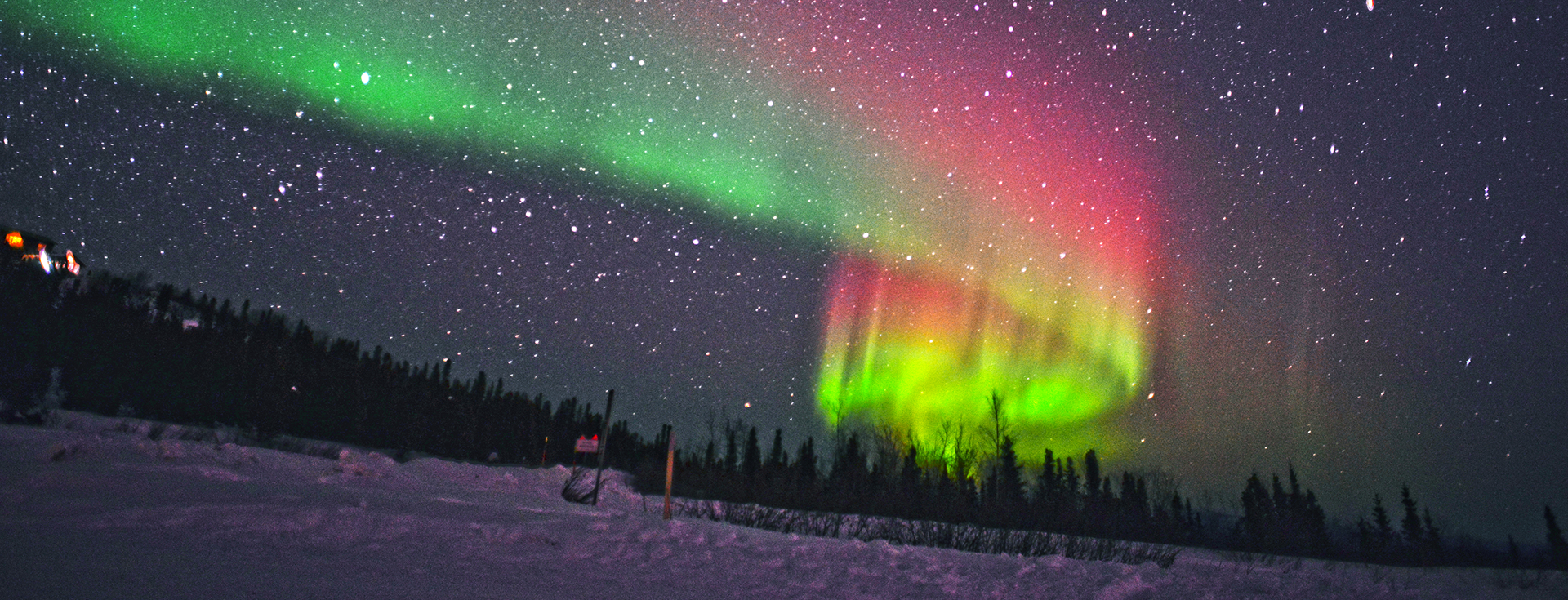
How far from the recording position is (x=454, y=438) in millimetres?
87062

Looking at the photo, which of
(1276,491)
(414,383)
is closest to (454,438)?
(414,383)

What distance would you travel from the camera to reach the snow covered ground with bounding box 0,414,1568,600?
4125 mm

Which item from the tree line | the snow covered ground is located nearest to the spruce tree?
the tree line

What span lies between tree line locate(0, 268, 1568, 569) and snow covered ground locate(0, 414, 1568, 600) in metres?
15.7

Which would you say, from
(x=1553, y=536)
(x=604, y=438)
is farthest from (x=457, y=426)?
(x=1553, y=536)

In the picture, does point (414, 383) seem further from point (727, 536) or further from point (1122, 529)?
point (727, 536)

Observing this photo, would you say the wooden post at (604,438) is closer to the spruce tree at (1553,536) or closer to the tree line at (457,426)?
the tree line at (457,426)

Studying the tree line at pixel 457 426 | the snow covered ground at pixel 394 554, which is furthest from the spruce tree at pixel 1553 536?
the snow covered ground at pixel 394 554

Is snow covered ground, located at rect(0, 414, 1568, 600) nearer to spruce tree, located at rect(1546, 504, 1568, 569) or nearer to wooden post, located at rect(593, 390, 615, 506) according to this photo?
wooden post, located at rect(593, 390, 615, 506)

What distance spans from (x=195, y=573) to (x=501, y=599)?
1.72m

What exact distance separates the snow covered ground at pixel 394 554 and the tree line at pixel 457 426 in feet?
51.4

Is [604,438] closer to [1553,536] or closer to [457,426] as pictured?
[457,426]

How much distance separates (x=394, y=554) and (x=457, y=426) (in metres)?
93.9

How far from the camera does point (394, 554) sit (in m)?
5.20
